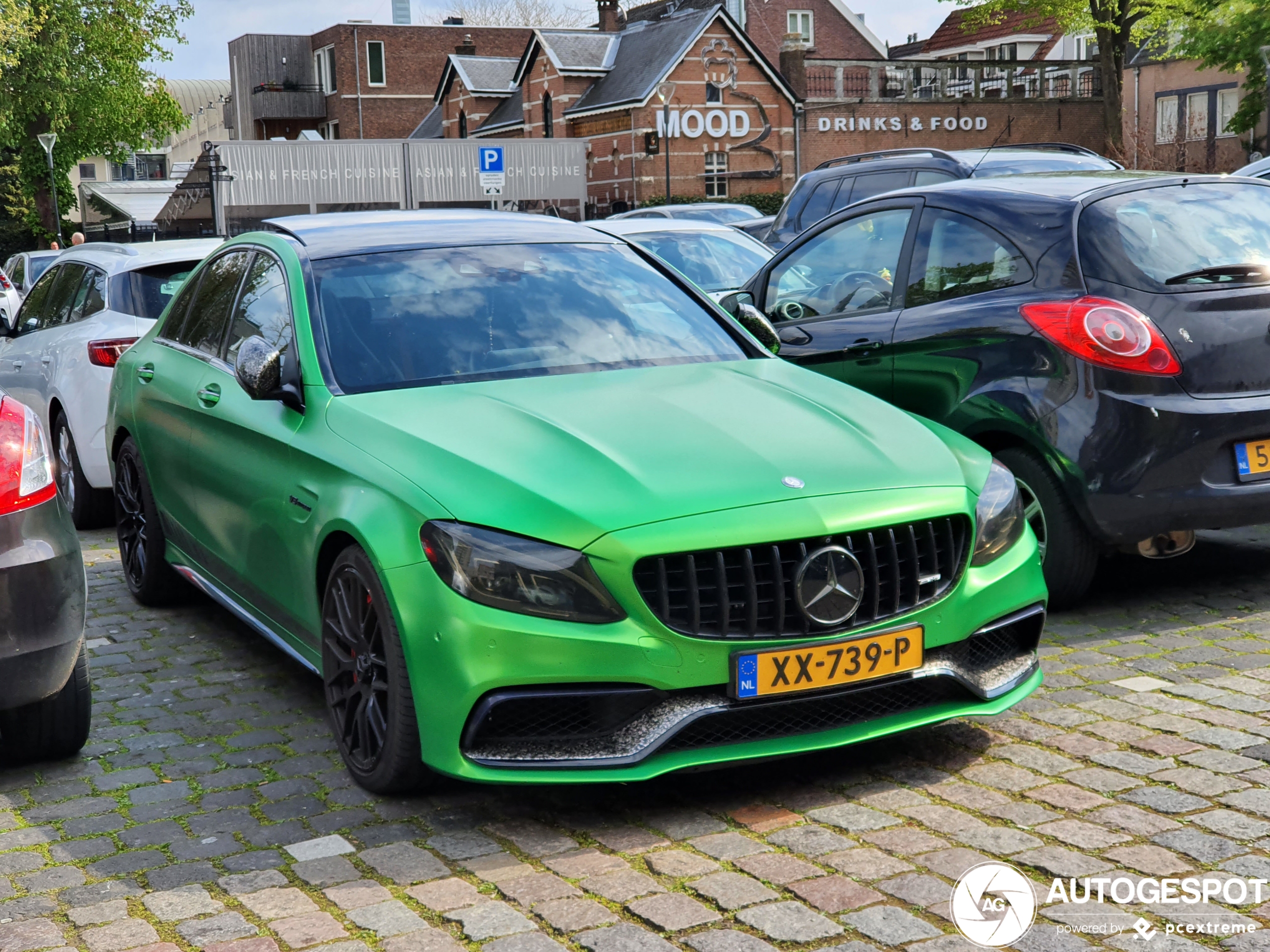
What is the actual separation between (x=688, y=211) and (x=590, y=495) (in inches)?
678

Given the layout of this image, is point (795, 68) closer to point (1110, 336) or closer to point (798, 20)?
point (798, 20)

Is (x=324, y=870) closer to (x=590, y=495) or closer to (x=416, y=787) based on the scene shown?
(x=416, y=787)

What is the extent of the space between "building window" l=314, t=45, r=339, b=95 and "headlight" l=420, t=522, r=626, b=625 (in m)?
78.1

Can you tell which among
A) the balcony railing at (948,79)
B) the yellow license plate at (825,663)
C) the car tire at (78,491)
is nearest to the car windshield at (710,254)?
the car tire at (78,491)

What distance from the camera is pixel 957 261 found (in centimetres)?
625

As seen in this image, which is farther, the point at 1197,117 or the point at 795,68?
the point at 795,68

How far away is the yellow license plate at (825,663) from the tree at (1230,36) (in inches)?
1301

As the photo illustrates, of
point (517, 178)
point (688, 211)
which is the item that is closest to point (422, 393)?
point (688, 211)

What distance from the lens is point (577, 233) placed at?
18.6 ft

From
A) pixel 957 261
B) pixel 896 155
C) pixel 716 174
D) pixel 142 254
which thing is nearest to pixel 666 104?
pixel 716 174

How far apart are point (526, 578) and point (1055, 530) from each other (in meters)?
2.69

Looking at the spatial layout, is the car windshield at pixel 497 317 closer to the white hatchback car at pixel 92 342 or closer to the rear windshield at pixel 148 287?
the white hatchback car at pixel 92 342

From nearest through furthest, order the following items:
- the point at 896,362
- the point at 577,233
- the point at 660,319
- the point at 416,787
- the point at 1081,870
Result: 1. the point at 1081,870
2. the point at 416,787
3. the point at 660,319
4. the point at 577,233
5. the point at 896,362

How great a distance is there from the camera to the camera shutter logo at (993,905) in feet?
10.5
